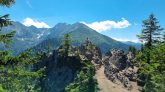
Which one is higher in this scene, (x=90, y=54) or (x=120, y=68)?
(x=90, y=54)

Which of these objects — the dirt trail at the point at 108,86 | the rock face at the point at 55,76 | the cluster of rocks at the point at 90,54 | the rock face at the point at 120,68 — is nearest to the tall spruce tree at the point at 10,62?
the dirt trail at the point at 108,86

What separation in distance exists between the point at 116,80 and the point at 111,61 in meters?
10.5

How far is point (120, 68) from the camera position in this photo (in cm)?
8900

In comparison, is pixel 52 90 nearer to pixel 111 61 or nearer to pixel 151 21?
pixel 111 61

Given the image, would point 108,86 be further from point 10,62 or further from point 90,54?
point 10,62

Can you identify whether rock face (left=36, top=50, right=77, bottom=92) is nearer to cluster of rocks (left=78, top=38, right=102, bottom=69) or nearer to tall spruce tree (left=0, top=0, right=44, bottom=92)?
cluster of rocks (left=78, top=38, right=102, bottom=69)

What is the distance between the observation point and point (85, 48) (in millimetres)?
100562

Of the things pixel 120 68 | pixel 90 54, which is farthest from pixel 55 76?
pixel 120 68

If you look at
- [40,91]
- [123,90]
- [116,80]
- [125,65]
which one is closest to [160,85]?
[123,90]

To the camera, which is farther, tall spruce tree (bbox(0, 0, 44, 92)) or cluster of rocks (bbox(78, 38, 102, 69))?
cluster of rocks (bbox(78, 38, 102, 69))

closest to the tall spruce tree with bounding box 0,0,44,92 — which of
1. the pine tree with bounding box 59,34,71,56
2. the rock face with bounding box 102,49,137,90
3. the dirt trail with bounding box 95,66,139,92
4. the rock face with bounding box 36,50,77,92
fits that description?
the dirt trail with bounding box 95,66,139,92

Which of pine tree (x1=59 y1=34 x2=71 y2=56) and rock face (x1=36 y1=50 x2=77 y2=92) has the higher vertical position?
pine tree (x1=59 y1=34 x2=71 y2=56)

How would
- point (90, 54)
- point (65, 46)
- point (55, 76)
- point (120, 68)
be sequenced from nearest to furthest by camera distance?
1. point (120, 68)
2. point (90, 54)
3. point (65, 46)
4. point (55, 76)

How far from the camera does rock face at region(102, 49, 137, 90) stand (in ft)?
271
